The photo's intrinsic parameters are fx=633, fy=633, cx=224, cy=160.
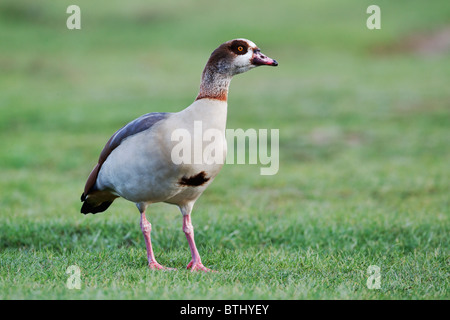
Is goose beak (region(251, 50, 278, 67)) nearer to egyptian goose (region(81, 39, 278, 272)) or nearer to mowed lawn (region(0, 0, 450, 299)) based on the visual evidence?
egyptian goose (region(81, 39, 278, 272))

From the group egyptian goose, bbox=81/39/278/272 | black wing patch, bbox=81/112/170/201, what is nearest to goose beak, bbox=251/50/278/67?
egyptian goose, bbox=81/39/278/272

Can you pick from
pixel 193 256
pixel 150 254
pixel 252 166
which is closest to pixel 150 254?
pixel 150 254

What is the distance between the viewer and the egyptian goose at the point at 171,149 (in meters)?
5.07

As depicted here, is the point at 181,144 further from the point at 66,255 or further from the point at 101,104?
A: the point at 101,104

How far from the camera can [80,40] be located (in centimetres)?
2845

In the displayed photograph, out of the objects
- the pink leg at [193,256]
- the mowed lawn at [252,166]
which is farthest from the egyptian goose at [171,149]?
the mowed lawn at [252,166]

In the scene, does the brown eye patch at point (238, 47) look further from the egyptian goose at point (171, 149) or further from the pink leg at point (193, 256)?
the pink leg at point (193, 256)

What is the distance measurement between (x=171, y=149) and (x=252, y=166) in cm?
667

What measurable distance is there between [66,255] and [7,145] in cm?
737

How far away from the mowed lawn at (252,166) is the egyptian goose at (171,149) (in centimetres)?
64

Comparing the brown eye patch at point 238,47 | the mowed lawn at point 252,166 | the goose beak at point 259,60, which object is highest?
the brown eye patch at point 238,47

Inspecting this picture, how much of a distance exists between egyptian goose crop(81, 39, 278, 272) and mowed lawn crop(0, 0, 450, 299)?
2.10 ft

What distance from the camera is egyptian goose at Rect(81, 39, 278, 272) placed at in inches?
200

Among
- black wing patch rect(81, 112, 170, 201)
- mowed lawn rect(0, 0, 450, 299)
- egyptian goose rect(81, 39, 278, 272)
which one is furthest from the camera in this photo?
black wing patch rect(81, 112, 170, 201)
